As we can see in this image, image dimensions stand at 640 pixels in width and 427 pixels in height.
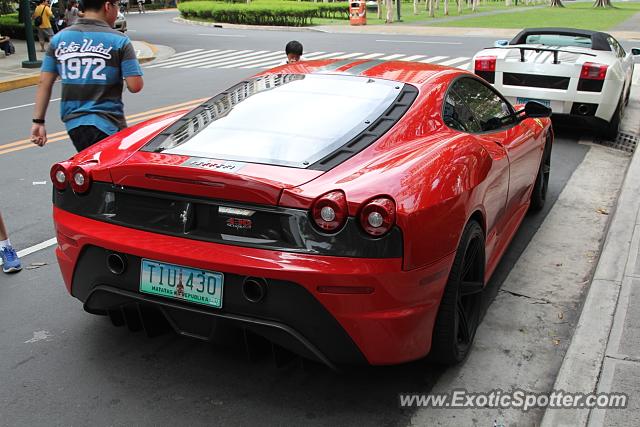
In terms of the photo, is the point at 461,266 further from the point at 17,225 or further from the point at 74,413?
the point at 17,225

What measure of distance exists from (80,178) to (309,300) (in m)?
1.34

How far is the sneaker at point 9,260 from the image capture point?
193 inches

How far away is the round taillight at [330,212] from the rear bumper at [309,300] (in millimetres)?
134

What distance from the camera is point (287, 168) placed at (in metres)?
3.23

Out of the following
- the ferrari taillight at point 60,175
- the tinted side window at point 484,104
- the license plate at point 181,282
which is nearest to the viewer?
the license plate at point 181,282

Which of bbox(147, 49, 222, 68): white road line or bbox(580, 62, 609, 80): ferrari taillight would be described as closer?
bbox(580, 62, 609, 80): ferrari taillight

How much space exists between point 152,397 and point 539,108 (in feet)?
10.4

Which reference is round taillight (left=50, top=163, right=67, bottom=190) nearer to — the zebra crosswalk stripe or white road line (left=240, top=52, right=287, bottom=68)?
white road line (left=240, top=52, right=287, bottom=68)

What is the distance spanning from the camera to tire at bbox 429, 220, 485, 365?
3.36 meters

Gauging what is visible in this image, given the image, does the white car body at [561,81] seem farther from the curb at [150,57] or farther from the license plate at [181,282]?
the curb at [150,57]

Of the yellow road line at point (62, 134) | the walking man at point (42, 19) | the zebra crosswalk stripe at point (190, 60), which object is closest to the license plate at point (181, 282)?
the yellow road line at point (62, 134)

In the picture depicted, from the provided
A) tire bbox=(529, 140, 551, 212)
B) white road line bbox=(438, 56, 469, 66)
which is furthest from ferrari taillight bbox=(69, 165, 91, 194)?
white road line bbox=(438, 56, 469, 66)

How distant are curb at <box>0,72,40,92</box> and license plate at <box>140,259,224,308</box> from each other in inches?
531

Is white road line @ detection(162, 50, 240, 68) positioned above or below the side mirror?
below
